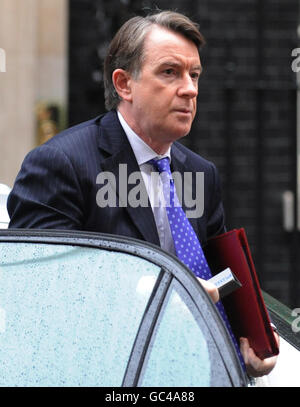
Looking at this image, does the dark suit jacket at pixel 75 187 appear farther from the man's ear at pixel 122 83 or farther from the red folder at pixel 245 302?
the red folder at pixel 245 302

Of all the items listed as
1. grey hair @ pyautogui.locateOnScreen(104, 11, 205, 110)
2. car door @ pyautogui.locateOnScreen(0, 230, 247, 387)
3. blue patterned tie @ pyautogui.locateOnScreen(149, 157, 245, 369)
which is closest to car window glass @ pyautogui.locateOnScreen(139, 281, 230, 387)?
car door @ pyautogui.locateOnScreen(0, 230, 247, 387)

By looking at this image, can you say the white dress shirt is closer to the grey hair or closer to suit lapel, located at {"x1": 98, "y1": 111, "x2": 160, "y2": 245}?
suit lapel, located at {"x1": 98, "y1": 111, "x2": 160, "y2": 245}

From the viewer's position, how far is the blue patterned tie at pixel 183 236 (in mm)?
2562

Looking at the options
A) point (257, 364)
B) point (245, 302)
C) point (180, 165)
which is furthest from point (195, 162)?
point (257, 364)

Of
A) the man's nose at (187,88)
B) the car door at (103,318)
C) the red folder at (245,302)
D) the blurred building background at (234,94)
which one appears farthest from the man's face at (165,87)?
the blurred building background at (234,94)

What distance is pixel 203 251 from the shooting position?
8.99ft

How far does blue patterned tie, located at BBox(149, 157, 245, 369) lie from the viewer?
2.56 m

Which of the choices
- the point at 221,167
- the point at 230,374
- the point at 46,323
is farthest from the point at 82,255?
the point at 221,167

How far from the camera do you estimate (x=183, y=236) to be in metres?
2.60

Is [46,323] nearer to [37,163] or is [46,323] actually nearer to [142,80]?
[37,163]

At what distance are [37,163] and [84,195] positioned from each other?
0.51 ft

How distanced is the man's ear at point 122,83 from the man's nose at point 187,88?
165mm

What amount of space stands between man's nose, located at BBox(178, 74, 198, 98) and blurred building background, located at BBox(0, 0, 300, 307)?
3544 mm

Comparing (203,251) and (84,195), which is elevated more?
(84,195)
